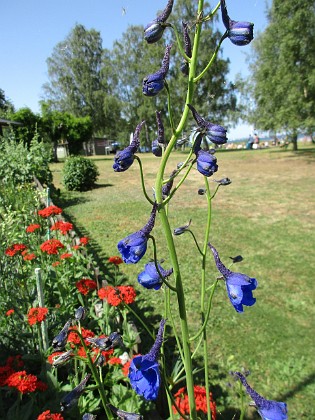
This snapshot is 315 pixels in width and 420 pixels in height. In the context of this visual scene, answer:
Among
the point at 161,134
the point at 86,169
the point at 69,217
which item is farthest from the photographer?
the point at 86,169

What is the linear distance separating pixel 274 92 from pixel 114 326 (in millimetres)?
16700

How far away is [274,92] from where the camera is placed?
17.0 meters

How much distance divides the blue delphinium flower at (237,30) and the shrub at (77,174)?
10981mm

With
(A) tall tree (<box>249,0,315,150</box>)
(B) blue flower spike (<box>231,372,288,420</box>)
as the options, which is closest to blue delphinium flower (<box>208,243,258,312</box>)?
(B) blue flower spike (<box>231,372,288,420</box>)

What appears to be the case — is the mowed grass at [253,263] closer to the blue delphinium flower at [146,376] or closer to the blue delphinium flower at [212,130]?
the blue delphinium flower at [146,376]

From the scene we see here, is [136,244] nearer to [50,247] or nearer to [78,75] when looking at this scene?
[50,247]

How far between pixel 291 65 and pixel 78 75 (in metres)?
20.6

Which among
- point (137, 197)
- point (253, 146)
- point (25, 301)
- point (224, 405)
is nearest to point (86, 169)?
point (137, 197)

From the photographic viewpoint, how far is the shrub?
38.3 ft

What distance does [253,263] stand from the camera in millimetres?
5176

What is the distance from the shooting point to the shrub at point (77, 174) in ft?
38.3

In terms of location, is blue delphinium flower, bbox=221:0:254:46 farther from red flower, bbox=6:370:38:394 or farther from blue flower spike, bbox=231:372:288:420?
red flower, bbox=6:370:38:394

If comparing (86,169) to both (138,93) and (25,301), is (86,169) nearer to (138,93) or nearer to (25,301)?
(25,301)

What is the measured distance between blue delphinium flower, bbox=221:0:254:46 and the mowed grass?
4.97 feet
